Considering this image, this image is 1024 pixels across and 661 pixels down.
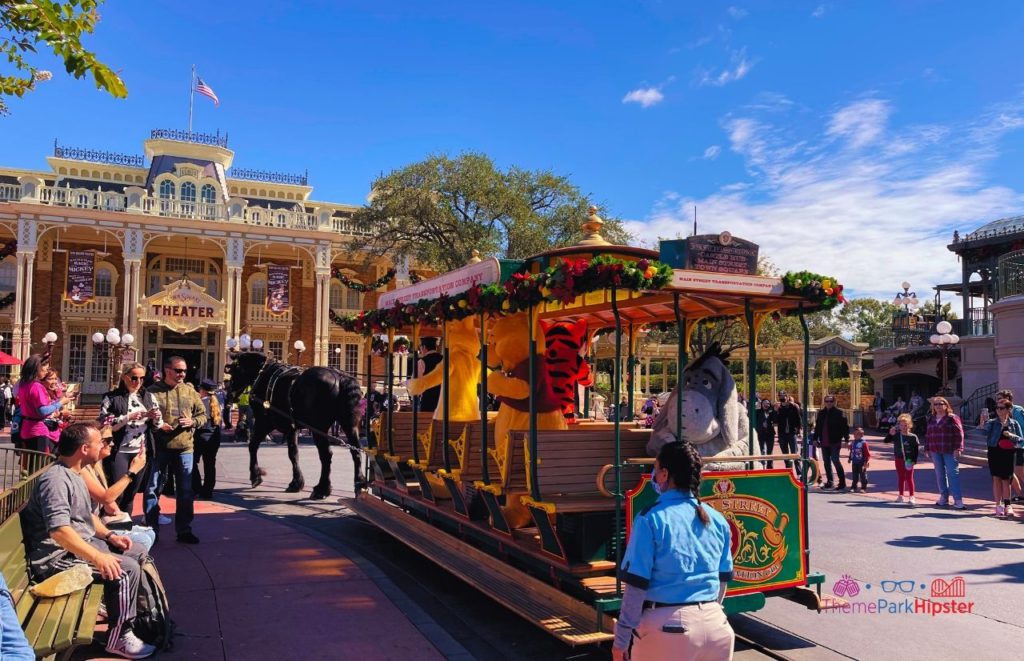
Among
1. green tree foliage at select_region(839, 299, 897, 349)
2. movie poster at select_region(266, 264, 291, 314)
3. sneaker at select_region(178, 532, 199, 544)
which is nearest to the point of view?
sneaker at select_region(178, 532, 199, 544)

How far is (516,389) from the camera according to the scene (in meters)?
6.50

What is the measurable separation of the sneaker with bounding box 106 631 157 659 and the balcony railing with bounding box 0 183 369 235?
24.6 metres

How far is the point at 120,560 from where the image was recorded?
466 centimetres

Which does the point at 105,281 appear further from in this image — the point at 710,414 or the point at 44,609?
the point at 710,414

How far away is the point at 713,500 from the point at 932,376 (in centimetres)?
3376

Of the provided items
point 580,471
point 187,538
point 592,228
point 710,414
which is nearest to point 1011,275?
→ point 592,228

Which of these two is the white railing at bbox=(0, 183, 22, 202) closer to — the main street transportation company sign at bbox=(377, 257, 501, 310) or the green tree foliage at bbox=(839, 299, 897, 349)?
the main street transportation company sign at bbox=(377, 257, 501, 310)

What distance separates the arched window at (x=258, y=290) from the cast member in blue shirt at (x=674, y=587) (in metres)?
34.9

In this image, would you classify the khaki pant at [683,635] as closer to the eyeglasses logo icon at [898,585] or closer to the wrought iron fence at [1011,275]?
the eyeglasses logo icon at [898,585]

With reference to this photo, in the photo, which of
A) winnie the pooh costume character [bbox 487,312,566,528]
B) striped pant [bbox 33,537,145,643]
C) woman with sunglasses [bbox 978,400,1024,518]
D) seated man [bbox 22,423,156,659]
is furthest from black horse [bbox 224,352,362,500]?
woman with sunglasses [bbox 978,400,1024,518]

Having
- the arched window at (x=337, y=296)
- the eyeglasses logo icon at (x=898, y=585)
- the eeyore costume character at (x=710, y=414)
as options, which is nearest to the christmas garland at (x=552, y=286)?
the eeyore costume character at (x=710, y=414)

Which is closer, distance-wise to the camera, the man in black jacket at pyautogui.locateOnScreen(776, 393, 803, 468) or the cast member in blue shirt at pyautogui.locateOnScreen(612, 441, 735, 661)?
the cast member in blue shirt at pyautogui.locateOnScreen(612, 441, 735, 661)

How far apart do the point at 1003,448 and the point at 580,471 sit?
7765 millimetres

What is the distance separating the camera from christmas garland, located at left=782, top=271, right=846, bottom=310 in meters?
5.22
